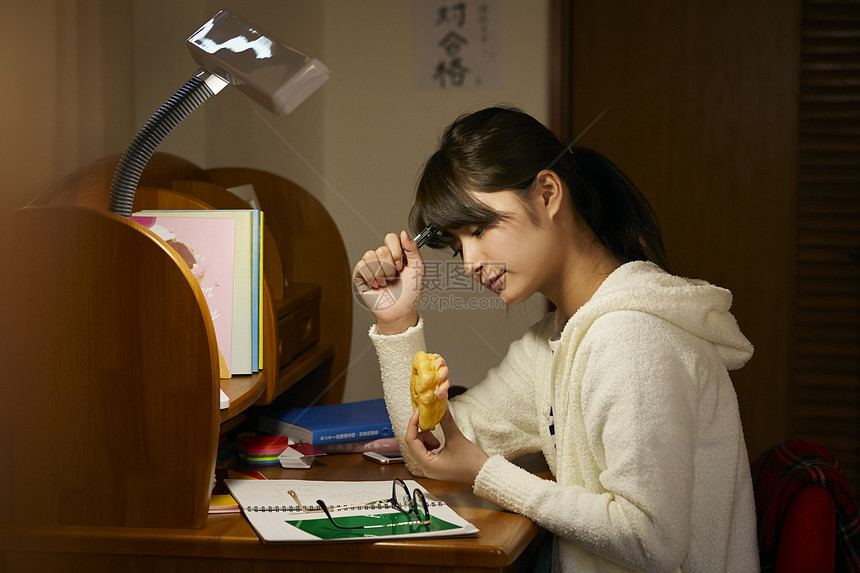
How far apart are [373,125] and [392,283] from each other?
3.02 feet

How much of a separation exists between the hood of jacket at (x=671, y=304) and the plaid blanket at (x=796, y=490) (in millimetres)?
145

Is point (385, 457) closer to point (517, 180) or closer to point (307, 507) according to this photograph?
point (307, 507)

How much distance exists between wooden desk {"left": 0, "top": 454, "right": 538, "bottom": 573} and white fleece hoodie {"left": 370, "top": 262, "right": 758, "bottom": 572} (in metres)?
0.10

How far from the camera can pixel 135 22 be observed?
5.58 feet

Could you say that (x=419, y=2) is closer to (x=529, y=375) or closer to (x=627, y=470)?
(x=529, y=375)

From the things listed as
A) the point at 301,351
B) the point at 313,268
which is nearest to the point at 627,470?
the point at 301,351

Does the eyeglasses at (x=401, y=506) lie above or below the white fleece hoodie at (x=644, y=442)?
below

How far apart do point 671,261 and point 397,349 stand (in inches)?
43.7

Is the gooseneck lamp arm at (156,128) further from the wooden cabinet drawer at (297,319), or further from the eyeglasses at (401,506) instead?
the wooden cabinet drawer at (297,319)

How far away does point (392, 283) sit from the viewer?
1419mm

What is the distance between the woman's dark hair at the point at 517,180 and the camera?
124 cm

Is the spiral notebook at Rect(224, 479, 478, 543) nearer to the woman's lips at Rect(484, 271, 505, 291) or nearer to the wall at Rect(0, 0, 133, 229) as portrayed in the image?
the woman's lips at Rect(484, 271, 505, 291)

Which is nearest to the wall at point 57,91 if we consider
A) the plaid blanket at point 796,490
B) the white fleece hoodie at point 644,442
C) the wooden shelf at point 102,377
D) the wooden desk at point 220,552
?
the wooden shelf at point 102,377

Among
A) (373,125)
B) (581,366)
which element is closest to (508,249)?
(581,366)
